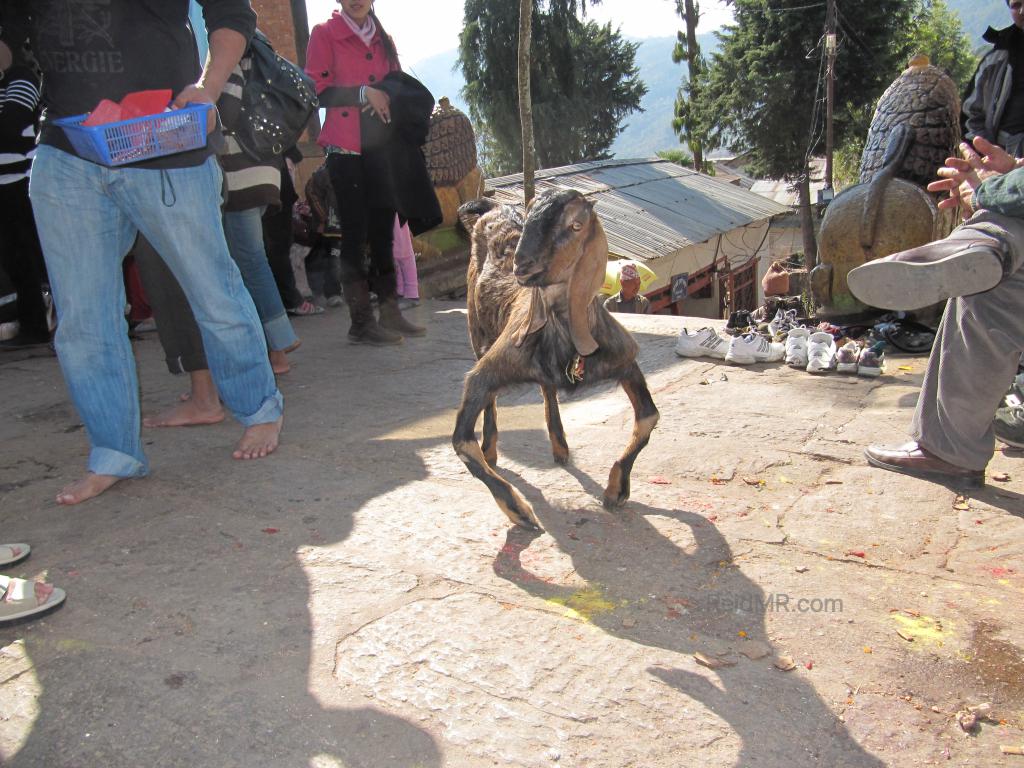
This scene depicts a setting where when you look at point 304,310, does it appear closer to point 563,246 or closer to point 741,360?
point 741,360

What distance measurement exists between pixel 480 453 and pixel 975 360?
2.09m

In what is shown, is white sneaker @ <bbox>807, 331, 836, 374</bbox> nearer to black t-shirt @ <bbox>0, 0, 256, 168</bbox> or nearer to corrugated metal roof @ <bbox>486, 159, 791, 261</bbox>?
black t-shirt @ <bbox>0, 0, 256, 168</bbox>

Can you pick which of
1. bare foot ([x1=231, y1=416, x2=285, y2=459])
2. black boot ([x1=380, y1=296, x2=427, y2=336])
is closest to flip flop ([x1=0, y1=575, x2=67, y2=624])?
bare foot ([x1=231, y1=416, x2=285, y2=459])

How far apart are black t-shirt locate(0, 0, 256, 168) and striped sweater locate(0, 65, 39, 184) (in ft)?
9.83

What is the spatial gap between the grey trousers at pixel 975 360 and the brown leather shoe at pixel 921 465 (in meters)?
0.05

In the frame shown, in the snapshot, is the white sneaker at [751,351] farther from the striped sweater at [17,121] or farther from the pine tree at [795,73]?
the pine tree at [795,73]

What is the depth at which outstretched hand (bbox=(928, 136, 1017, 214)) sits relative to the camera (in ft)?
11.1

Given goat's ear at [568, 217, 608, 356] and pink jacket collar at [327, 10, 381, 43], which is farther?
pink jacket collar at [327, 10, 381, 43]

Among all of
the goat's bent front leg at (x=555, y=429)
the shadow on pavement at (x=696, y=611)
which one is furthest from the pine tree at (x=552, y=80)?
the shadow on pavement at (x=696, y=611)

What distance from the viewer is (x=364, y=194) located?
5.93 m

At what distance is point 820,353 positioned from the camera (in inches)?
211

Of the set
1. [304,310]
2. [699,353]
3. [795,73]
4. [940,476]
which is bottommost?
[940,476]

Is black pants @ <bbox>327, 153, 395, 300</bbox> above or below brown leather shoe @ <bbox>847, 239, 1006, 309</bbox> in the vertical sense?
above

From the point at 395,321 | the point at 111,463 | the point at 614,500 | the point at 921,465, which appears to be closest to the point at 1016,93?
the point at 921,465
